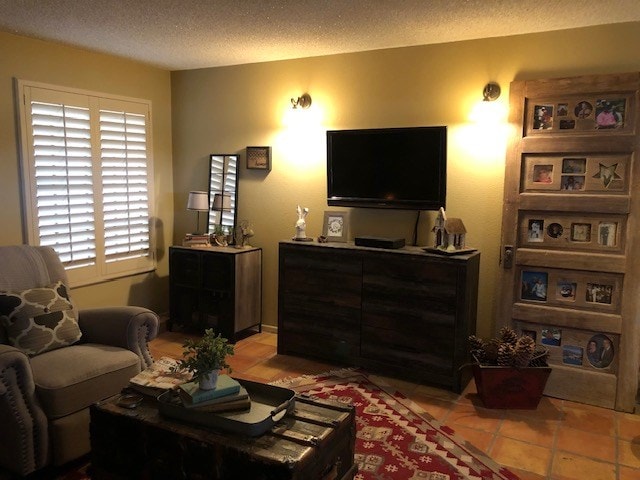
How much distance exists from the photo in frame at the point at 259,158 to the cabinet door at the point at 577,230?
1999 mm

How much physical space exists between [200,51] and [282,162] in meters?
1.10

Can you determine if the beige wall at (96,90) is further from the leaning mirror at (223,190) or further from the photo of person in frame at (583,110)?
the photo of person in frame at (583,110)

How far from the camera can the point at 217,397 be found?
1918 millimetres

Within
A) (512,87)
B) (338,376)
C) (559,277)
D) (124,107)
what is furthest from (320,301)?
(124,107)

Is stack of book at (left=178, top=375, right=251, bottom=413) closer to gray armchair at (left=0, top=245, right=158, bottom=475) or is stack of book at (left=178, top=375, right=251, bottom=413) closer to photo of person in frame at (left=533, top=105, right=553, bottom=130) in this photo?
gray armchair at (left=0, top=245, right=158, bottom=475)

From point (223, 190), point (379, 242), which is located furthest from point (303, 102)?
point (379, 242)

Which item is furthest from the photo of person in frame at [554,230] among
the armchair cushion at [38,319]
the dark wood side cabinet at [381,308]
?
the armchair cushion at [38,319]

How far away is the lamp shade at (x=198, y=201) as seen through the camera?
4.33 m

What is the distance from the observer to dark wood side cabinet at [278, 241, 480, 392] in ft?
10.8

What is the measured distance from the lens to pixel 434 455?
8.48ft

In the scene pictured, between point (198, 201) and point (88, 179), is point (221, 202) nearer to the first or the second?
point (198, 201)

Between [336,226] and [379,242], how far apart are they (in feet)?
1.77

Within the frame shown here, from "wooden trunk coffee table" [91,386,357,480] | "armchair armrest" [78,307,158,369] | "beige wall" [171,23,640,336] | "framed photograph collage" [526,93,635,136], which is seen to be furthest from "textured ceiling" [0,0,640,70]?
"wooden trunk coffee table" [91,386,357,480]

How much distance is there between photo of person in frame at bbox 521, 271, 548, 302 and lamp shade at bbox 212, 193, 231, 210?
2.50 m
